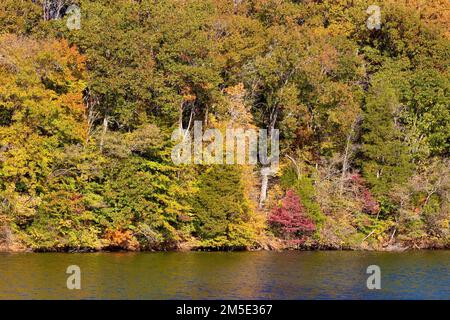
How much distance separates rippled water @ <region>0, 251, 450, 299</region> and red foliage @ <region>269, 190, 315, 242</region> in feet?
18.6

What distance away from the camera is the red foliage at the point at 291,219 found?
196 feet

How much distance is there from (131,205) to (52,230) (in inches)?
233

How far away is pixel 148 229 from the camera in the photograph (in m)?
53.8

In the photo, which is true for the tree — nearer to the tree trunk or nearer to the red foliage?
the red foliage

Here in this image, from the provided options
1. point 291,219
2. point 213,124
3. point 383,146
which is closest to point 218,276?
point 291,219

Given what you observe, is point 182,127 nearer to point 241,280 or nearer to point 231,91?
point 231,91

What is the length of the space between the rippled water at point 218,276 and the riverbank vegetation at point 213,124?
392 cm

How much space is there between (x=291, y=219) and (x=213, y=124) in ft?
32.4

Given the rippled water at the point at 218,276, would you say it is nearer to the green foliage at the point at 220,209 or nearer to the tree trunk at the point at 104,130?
the green foliage at the point at 220,209

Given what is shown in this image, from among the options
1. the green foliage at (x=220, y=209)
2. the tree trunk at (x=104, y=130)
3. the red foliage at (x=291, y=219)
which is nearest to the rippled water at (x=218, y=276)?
the green foliage at (x=220, y=209)

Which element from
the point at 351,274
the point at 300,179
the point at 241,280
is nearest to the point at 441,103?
the point at 300,179

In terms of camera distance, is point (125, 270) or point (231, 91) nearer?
point (125, 270)

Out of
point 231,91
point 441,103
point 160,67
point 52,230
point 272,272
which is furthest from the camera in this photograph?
point 441,103

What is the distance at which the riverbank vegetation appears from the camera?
5212 centimetres
